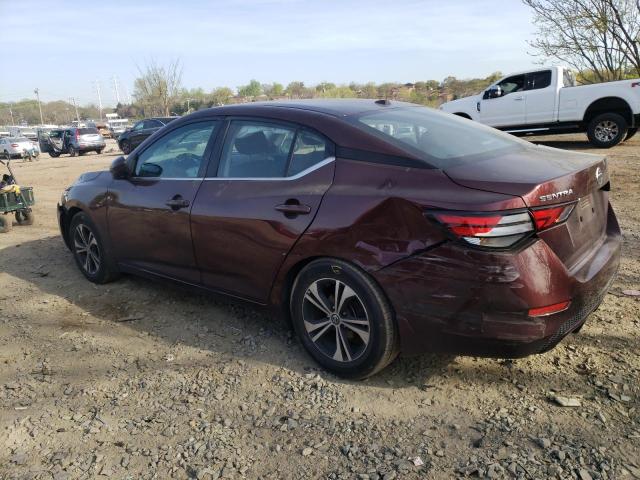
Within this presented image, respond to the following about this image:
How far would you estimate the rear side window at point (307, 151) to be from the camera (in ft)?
10.1

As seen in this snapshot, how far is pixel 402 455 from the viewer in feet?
7.88

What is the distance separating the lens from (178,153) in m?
3.97

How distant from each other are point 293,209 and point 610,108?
11397mm

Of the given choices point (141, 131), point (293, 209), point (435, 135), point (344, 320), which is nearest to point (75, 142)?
point (141, 131)

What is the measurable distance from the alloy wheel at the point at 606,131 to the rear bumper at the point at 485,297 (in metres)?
10.8

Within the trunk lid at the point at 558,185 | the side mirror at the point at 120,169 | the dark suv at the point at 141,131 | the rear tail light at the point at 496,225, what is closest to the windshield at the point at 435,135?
the trunk lid at the point at 558,185

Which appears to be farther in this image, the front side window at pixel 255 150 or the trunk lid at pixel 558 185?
the front side window at pixel 255 150

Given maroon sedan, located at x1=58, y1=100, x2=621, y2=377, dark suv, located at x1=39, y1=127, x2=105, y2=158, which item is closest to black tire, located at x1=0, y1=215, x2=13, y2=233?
maroon sedan, located at x1=58, y1=100, x2=621, y2=377

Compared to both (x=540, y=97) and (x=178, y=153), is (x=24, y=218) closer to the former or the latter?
(x=178, y=153)

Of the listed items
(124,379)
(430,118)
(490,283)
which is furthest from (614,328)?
(124,379)

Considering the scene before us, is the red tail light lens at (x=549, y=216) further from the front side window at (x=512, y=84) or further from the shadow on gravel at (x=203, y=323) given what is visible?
the front side window at (x=512, y=84)

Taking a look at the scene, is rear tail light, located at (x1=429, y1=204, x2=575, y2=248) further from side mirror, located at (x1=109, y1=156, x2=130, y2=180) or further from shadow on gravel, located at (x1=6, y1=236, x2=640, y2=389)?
side mirror, located at (x1=109, y1=156, x2=130, y2=180)

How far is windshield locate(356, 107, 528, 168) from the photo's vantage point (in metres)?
2.86

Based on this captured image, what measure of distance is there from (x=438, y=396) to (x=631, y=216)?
4.50 meters
